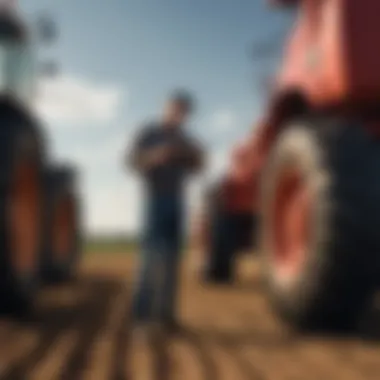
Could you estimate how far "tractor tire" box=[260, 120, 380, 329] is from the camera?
3.53 m

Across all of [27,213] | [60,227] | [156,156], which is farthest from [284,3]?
[60,227]

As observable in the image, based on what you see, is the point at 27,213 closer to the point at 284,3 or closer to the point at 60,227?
the point at 284,3

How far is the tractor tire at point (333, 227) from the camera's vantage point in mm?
3531

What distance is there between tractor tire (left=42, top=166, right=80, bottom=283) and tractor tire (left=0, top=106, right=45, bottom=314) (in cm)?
197

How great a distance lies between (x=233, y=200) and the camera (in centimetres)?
700

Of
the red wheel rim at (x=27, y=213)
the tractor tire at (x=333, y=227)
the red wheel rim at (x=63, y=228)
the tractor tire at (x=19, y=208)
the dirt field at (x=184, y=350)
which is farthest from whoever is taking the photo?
the red wheel rim at (x=63, y=228)

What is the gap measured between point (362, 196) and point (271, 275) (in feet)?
2.89

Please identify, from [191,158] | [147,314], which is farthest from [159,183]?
[147,314]

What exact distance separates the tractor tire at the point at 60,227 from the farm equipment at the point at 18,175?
0.29m

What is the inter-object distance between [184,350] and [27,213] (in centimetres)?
181

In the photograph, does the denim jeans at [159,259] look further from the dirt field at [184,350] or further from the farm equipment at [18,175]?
the farm equipment at [18,175]

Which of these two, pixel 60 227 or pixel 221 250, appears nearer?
pixel 221 250

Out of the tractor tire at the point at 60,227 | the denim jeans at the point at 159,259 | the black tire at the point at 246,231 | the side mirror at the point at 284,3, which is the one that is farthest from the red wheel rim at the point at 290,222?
the black tire at the point at 246,231

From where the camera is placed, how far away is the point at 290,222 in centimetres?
424
